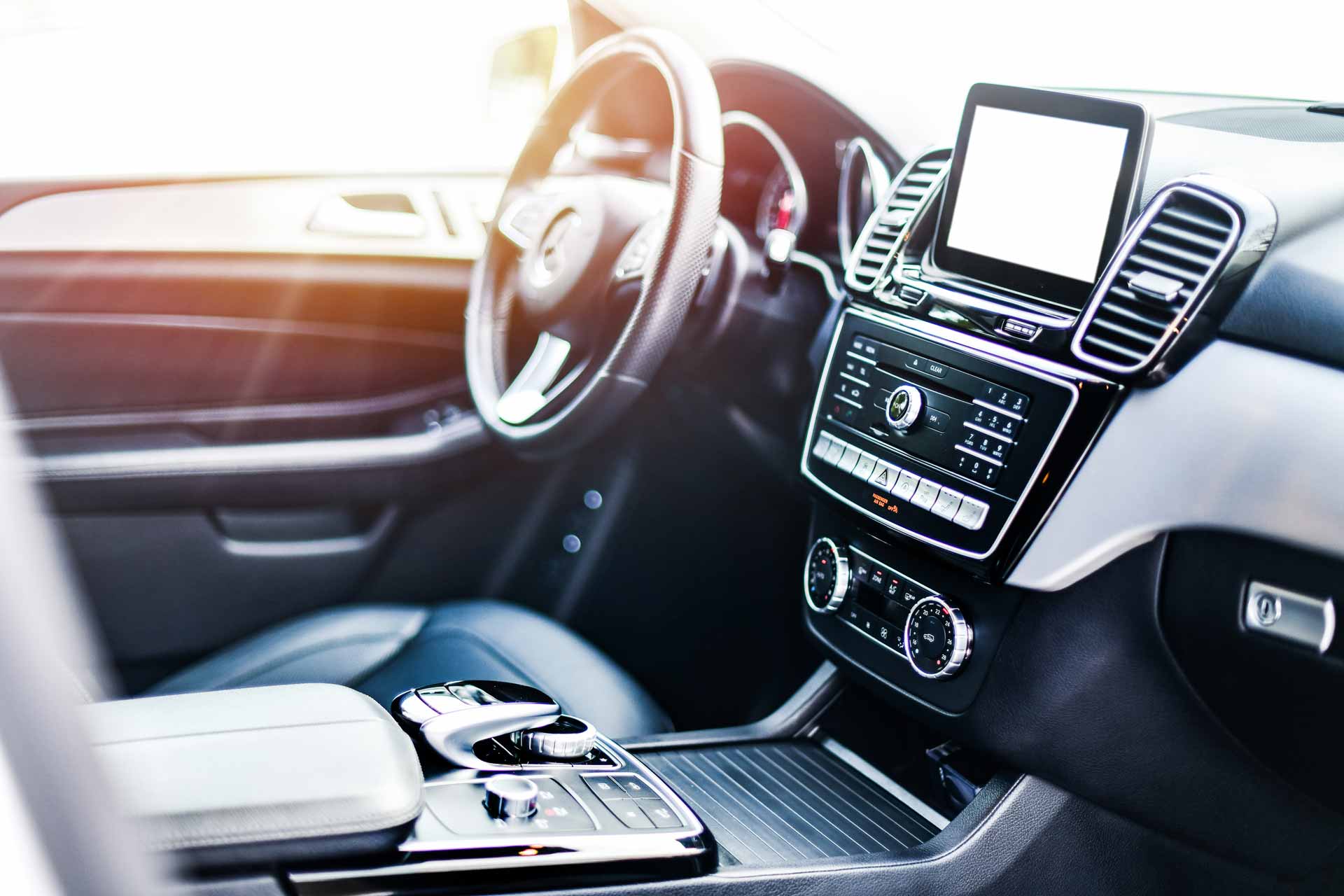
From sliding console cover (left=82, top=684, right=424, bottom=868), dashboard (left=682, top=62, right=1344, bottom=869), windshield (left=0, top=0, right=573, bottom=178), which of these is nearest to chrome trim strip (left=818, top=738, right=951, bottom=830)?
dashboard (left=682, top=62, right=1344, bottom=869)

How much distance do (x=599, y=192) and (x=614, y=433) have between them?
1.30ft

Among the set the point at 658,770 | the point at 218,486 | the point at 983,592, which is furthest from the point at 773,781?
the point at 218,486

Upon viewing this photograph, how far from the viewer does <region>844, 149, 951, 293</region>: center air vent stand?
131 centimetres

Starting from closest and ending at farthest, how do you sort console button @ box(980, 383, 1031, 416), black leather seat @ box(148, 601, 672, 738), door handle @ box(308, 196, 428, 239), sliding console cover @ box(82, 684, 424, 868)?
sliding console cover @ box(82, 684, 424, 868) → console button @ box(980, 383, 1031, 416) → black leather seat @ box(148, 601, 672, 738) → door handle @ box(308, 196, 428, 239)

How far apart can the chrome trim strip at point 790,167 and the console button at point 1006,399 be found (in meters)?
0.51

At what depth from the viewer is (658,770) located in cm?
133

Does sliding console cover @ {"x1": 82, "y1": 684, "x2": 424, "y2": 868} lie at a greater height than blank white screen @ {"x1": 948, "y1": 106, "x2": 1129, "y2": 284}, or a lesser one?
lesser

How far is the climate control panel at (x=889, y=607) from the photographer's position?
125cm

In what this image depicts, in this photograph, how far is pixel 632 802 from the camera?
3.67 ft

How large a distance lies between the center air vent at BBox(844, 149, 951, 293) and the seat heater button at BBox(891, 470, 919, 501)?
0.70 ft

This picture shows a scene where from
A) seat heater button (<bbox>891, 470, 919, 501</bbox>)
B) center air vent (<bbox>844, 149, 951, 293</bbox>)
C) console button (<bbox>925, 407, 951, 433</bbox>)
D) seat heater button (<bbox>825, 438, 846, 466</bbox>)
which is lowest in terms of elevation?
seat heater button (<bbox>891, 470, 919, 501</bbox>)

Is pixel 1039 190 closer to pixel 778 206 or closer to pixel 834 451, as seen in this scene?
pixel 834 451

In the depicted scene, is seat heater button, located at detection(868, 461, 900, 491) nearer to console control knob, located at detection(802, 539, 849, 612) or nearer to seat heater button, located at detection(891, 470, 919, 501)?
seat heater button, located at detection(891, 470, 919, 501)

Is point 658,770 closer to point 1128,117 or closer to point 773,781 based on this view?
point 773,781
